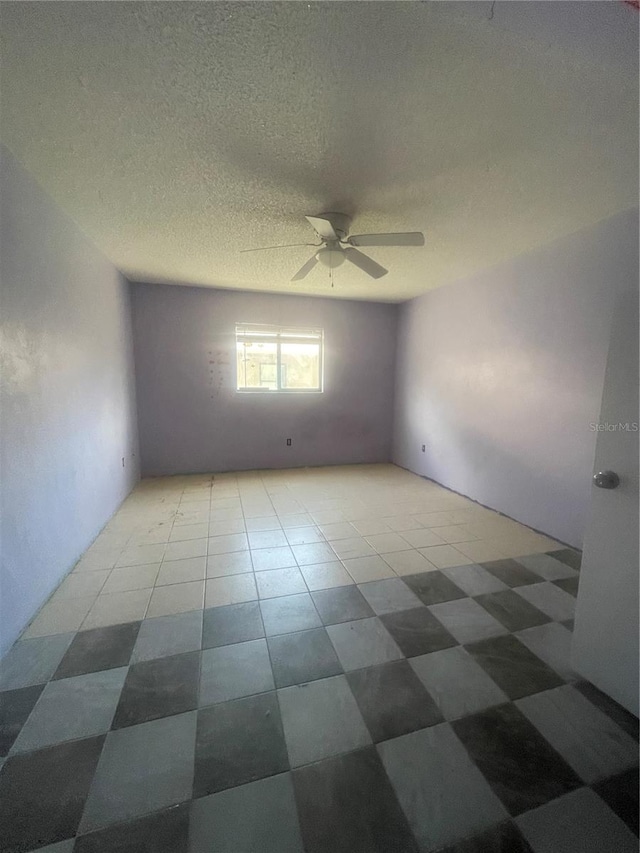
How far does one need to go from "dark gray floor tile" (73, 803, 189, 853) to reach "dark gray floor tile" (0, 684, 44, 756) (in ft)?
1.67

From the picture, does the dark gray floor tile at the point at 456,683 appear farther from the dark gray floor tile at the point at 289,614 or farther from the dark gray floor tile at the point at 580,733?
the dark gray floor tile at the point at 289,614

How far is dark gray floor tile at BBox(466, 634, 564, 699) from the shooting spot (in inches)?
56.5

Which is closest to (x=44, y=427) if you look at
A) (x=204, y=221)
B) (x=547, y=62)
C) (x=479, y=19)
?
(x=204, y=221)

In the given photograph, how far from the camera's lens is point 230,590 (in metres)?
2.08

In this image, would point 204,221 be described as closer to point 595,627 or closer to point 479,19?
point 479,19

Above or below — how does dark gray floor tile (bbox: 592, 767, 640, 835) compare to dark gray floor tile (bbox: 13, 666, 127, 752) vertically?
above

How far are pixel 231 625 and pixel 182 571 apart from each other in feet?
2.30

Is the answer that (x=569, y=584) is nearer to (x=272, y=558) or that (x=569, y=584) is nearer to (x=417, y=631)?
(x=417, y=631)

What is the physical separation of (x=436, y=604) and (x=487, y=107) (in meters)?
2.52

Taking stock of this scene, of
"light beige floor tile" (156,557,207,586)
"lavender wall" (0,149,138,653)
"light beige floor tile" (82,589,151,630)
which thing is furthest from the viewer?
"light beige floor tile" (156,557,207,586)

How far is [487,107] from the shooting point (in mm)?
1412

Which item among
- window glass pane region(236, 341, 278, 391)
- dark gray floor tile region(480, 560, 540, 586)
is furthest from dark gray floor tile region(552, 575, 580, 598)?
window glass pane region(236, 341, 278, 391)

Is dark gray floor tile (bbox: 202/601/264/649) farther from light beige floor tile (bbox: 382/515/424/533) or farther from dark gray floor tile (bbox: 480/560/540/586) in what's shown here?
dark gray floor tile (bbox: 480/560/540/586)

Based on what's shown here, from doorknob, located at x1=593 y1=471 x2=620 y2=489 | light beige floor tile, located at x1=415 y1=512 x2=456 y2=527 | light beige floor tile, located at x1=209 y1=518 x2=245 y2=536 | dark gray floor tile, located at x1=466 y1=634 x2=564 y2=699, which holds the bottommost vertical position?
light beige floor tile, located at x1=209 y1=518 x2=245 y2=536
